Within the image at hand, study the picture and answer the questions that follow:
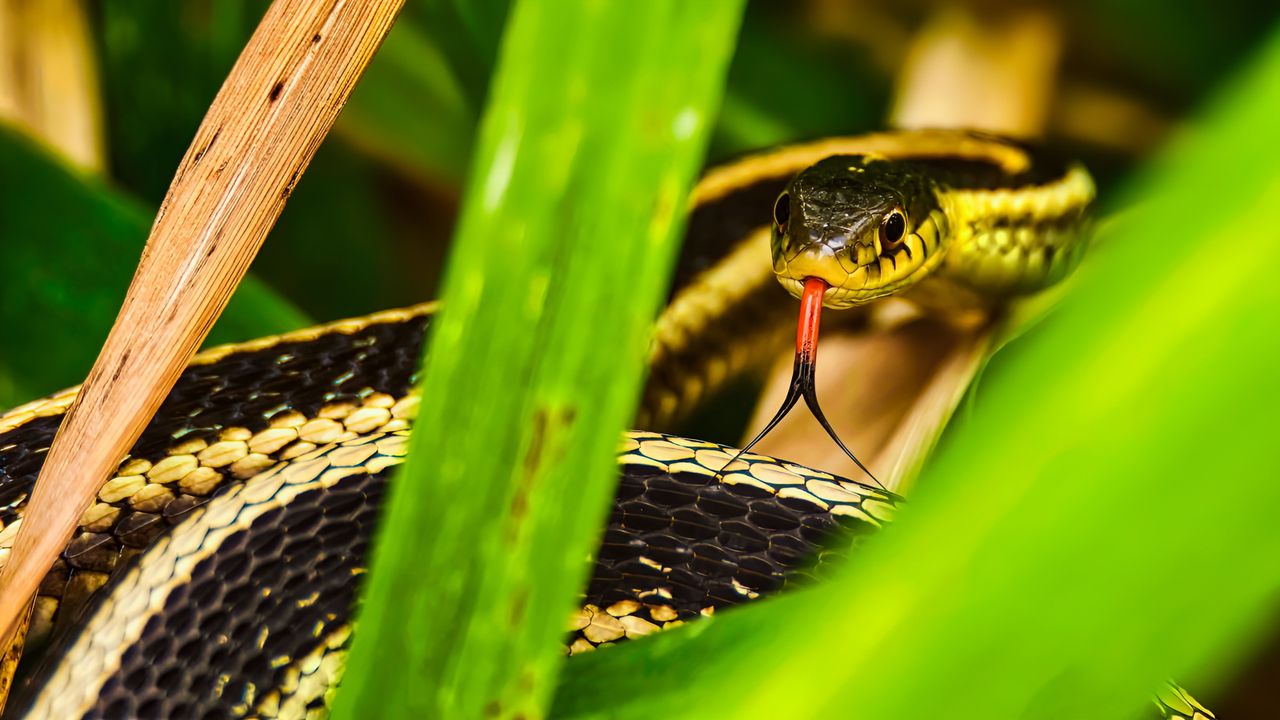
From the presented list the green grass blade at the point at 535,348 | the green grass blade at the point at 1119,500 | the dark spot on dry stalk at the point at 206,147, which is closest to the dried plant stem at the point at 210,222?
the dark spot on dry stalk at the point at 206,147

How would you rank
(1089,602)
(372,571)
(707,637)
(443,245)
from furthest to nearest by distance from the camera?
1. (443,245)
2. (707,637)
3. (372,571)
4. (1089,602)

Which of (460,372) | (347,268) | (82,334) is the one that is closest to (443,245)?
(347,268)

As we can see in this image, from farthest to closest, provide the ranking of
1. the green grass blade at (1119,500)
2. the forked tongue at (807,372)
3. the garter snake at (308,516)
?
the forked tongue at (807,372), the garter snake at (308,516), the green grass blade at (1119,500)

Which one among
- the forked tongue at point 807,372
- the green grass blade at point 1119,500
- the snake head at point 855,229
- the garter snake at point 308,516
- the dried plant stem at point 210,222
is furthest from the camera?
the snake head at point 855,229

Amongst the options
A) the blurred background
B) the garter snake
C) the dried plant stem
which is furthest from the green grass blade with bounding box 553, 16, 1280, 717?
the blurred background

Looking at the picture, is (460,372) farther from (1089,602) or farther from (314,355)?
(314,355)

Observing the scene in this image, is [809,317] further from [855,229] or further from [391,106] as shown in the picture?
[391,106]

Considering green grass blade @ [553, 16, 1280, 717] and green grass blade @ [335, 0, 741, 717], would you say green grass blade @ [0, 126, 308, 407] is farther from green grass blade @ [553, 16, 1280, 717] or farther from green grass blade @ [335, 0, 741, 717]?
green grass blade @ [553, 16, 1280, 717]

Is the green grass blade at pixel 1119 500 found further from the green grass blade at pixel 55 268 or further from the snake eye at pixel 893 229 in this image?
the green grass blade at pixel 55 268
